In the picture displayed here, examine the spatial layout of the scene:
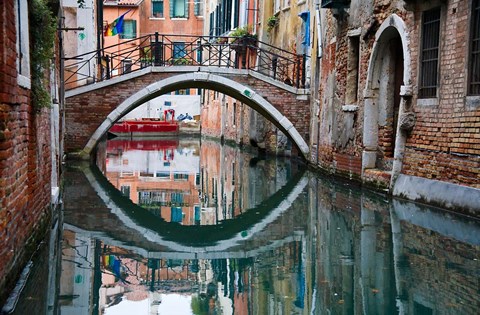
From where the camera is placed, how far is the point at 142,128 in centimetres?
4084

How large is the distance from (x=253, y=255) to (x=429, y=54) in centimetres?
555

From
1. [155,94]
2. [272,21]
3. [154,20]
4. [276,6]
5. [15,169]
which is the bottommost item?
[15,169]

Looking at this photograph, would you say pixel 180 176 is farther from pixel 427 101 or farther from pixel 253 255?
pixel 253 255

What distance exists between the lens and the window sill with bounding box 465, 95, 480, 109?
10.6 m

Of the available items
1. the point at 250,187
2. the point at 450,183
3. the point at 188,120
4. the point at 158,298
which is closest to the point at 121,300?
the point at 158,298

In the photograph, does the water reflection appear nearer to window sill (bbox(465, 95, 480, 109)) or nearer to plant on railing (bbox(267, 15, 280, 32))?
window sill (bbox(465, 95, 480, 109))

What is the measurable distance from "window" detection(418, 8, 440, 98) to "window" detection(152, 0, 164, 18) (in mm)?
33639

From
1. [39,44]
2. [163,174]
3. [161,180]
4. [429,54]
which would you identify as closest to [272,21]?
[163,174]

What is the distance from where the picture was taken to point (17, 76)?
6.61 metres

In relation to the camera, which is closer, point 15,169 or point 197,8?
point 15,169

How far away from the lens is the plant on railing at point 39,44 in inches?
321

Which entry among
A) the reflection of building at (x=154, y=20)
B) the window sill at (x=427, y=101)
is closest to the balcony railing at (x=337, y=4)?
the window sill at (x=427, y=101)

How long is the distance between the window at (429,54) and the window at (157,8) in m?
33.6

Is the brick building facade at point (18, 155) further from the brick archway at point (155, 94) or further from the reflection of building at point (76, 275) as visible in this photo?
the brick archway at point (155, 94)
